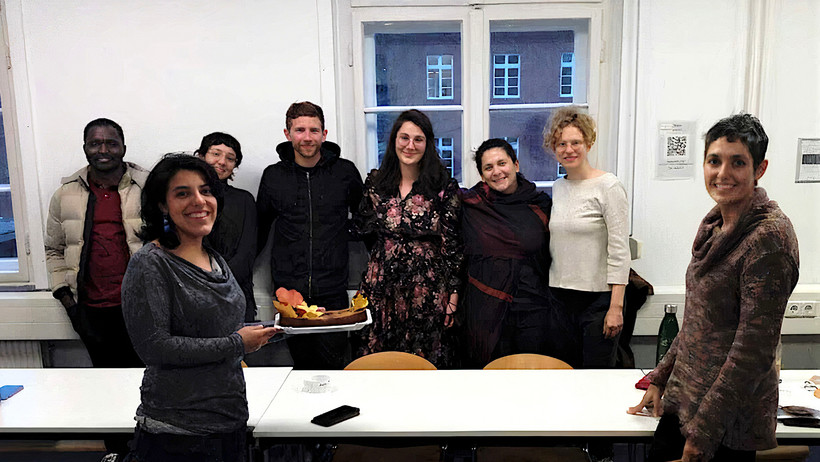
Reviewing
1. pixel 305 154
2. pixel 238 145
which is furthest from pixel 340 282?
pixel 238 145

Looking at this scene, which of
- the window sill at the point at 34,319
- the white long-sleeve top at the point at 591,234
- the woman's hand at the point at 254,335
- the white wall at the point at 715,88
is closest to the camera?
the woman's hand at the point at 254,335

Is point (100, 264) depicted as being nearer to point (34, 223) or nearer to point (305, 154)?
point (34, 223)

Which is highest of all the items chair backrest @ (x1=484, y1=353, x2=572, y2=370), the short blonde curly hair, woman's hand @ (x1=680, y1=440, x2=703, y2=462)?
the short blonde curly hair

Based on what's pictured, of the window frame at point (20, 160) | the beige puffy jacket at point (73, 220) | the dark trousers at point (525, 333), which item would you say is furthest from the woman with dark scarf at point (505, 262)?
the window frame at point (20, 160)

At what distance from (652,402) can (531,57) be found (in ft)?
7.75

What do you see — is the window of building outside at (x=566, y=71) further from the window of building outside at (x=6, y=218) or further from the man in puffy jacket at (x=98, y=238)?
the window of building outside at (x=6, y=218)

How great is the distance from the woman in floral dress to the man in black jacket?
245 millimetres

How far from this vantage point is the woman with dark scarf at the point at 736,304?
1509 mm

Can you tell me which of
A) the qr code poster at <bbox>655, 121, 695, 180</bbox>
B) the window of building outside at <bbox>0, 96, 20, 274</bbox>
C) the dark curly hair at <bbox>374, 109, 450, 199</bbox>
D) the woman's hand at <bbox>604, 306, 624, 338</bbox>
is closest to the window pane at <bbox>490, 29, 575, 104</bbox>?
the qr code poster at <bbox>655, 121, 695, 180</bbox>

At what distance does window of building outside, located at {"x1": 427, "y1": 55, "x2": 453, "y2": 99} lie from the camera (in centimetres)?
373

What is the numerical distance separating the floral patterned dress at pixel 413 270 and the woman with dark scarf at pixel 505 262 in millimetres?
101

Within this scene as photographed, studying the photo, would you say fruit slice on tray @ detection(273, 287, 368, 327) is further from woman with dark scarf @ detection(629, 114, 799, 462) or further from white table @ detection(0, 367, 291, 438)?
woman with dark scarf @ detection(629, 114, 799, 462)

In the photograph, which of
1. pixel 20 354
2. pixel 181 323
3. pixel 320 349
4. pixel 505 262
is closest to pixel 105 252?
pixel 20 354

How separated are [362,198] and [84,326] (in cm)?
169
